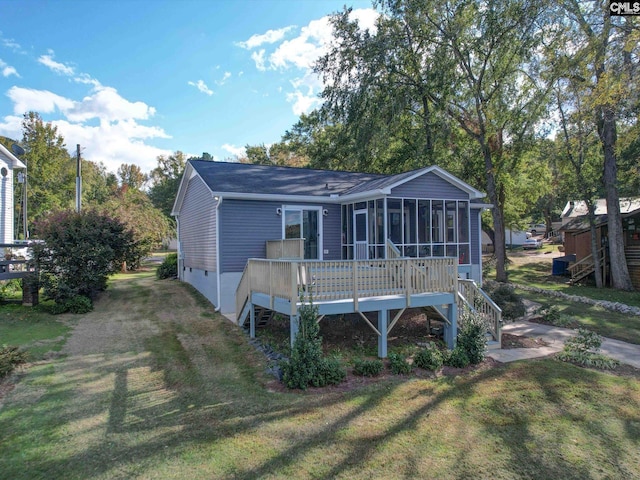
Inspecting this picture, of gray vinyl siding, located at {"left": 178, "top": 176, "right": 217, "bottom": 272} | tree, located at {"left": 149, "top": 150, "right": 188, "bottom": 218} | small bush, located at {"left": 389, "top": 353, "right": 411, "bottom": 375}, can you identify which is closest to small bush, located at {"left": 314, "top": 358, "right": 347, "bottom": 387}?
small bush, located at {"left": 389, "top": 353, "right": 411, "bottom": 375}

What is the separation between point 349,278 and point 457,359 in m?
2.67

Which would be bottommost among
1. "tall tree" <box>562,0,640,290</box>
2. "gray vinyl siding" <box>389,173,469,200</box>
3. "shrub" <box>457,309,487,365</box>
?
"shrub" <box>457,309,487,365</box>

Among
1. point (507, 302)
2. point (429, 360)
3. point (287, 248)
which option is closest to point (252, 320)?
point (287, 248)

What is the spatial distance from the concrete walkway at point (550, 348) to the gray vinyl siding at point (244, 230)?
708cm

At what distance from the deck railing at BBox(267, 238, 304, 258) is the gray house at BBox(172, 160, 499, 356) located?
0.03 meters

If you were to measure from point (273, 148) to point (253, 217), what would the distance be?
1064 inches

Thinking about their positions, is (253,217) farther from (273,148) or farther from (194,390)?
(273,148)

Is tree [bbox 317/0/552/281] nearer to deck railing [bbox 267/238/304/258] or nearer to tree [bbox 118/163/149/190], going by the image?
deck railing [bbox 267/238/304/258]

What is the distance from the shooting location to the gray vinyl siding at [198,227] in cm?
1234

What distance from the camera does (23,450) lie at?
4195 millimetres

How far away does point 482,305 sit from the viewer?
9211 mm

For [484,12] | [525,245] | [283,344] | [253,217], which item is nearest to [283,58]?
[484,12]

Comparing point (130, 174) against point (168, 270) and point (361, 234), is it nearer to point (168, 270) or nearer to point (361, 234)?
point (168, 270)

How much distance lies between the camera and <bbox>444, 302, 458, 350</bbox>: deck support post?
848 cm
